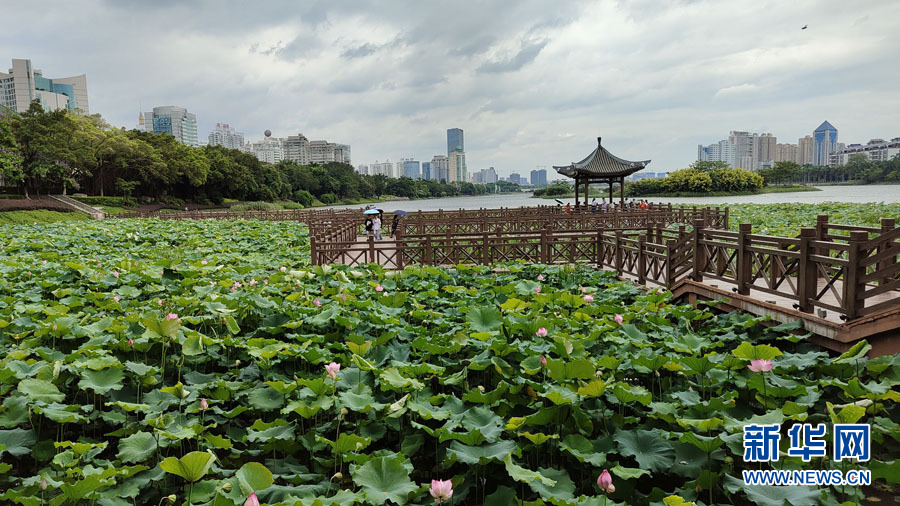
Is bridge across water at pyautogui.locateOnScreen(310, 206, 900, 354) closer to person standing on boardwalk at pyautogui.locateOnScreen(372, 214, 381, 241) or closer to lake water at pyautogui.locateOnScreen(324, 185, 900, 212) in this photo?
person standing on boardwalk at pyautogui.locateOnScreen(372, 214, 381, 241)

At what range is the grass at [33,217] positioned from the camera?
82.4 ft

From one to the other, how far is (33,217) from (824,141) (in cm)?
17315

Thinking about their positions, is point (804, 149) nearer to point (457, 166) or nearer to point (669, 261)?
point (457, 166)

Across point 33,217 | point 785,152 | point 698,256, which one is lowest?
point 698,256

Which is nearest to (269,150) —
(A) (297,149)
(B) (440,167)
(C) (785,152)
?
(A) (297,149)

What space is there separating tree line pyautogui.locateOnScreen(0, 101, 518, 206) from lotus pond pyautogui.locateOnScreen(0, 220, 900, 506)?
31146mm

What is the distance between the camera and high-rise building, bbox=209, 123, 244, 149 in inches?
6437

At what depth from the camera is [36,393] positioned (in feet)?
11.1

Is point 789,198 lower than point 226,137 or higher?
lower

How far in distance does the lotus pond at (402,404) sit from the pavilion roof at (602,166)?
1828 centimetres

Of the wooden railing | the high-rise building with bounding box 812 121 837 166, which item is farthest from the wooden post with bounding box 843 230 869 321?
the high-rise building with bounding box 812 121 837 166

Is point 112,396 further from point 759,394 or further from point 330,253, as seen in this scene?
point 330,253

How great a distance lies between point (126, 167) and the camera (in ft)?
135

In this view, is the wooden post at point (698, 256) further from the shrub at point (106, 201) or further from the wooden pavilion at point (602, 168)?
the shrub at point (106, 201)
